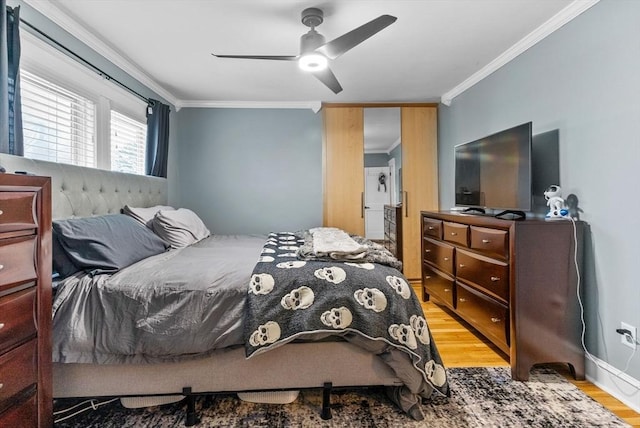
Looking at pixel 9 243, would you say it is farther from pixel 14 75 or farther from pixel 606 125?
pixel 606 125

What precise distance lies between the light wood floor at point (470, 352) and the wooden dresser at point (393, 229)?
1.38 m

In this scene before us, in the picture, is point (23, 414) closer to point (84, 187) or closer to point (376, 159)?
point (84, 187)

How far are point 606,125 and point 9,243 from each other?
9.75ft

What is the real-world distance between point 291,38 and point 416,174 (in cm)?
248

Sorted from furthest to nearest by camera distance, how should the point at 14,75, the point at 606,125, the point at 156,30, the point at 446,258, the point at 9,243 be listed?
the point at 446,258
the point at 156,30
the point at 606,125
the point at 14,75
the point at 9,243

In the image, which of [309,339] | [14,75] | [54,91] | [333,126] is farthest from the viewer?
[333,126]

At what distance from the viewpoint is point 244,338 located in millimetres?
1562

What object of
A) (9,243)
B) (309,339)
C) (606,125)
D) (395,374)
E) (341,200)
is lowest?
(395,374)

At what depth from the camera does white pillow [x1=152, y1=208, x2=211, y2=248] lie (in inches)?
102

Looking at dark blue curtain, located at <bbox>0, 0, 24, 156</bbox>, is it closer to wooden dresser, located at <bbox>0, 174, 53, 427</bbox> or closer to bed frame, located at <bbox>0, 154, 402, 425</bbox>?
bed frame, located at <bbox>0, 154, 402, 425</bbox>

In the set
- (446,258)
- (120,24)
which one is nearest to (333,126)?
(446,258)

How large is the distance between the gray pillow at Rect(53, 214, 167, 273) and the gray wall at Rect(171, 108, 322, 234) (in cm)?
209

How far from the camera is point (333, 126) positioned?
14.1 feet

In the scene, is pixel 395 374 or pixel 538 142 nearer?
pixel 395 374
